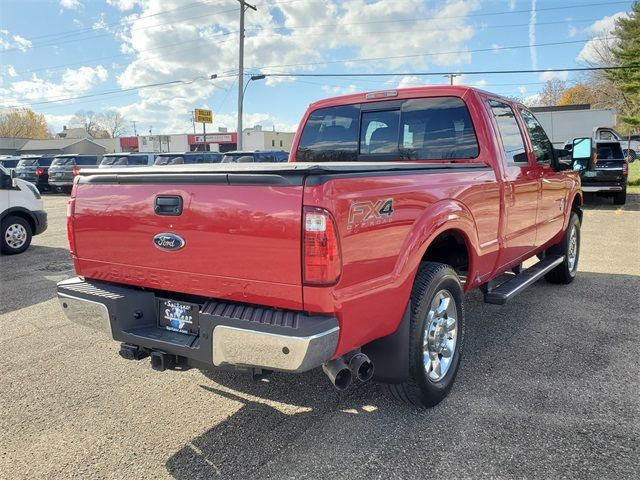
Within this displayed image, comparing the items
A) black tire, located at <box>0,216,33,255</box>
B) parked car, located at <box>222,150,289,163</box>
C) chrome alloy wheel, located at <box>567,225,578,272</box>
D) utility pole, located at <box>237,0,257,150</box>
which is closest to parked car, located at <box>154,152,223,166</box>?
parked car, located at <box>222,150,289,163</box>

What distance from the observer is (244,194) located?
2.49 metres

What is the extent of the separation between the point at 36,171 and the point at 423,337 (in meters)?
26.2

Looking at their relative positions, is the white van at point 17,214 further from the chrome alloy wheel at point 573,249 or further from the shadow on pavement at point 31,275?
the chrome alloy wheel at point 573,249

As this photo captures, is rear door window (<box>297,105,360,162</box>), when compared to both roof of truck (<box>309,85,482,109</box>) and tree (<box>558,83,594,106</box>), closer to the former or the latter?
roof of truck (<box>309,85,482,109</box>)

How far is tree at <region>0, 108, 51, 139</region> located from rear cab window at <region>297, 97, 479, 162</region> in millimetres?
123691

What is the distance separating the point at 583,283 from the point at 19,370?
6362 mm

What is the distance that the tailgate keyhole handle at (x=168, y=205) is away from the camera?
2.69 metres

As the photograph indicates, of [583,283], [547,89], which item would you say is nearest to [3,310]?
[583,283]

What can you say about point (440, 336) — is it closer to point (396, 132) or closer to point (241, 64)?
point (396, 132)

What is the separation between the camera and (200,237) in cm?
264

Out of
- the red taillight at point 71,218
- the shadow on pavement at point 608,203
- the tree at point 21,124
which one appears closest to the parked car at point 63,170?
the shadow on pavement at point 608,203

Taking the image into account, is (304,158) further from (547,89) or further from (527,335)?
(547,89)

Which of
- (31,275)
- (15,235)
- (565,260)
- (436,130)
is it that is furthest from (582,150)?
(15,235)

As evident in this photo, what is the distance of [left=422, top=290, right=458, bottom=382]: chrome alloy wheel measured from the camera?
3.22 meters
